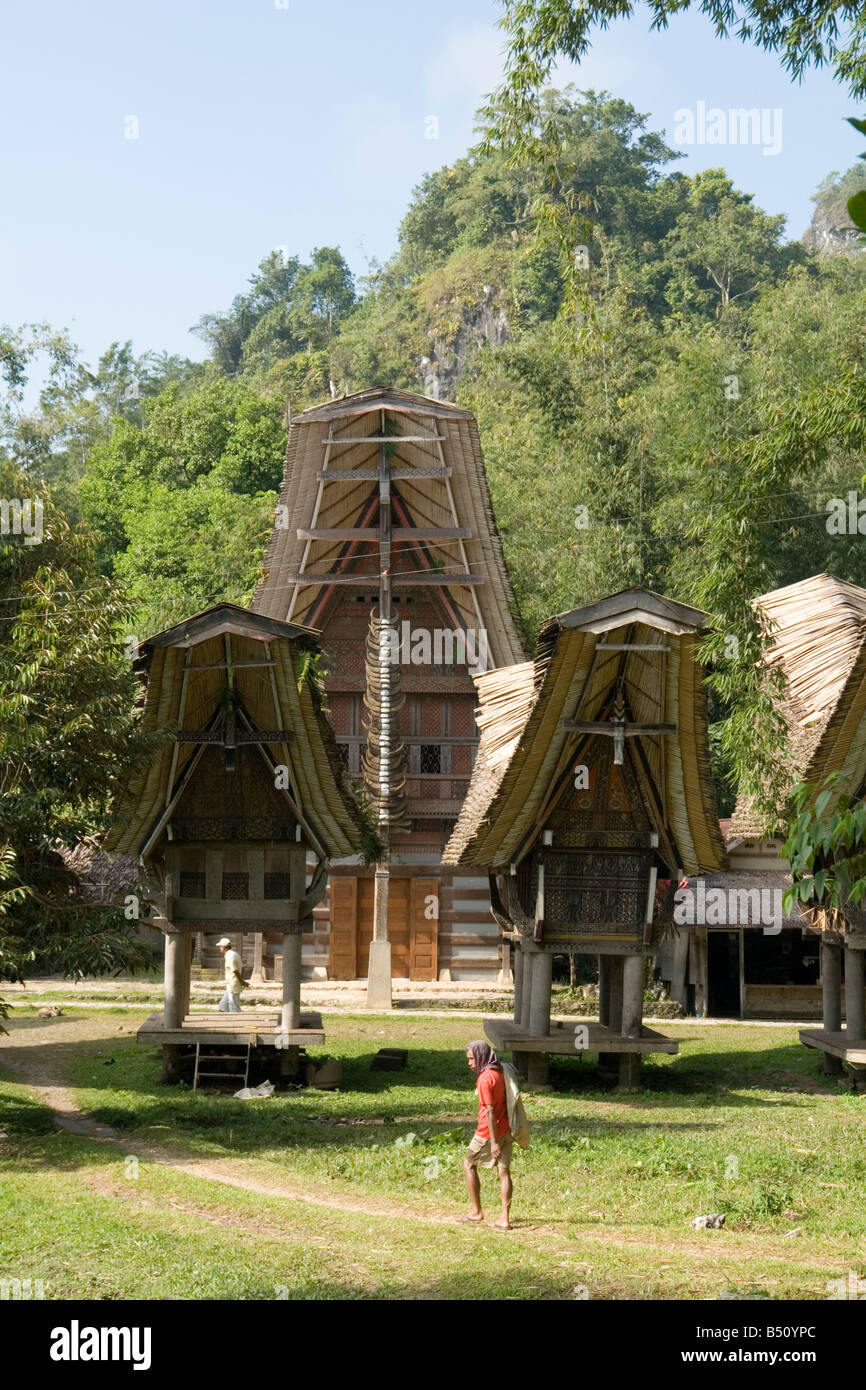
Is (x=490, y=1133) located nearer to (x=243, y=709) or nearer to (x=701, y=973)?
(x=243, y=709)

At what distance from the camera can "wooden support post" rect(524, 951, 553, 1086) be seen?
18594mm

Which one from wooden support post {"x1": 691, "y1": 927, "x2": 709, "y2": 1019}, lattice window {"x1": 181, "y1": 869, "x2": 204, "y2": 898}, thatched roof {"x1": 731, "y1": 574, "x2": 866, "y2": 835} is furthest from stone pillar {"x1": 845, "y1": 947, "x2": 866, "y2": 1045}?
lattice window {"x1": 181, "y1": 869, "x2": 204, "y2": 898}

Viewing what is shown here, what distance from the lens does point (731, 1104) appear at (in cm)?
1745

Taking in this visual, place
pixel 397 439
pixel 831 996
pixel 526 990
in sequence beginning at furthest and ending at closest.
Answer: pixel 397 439, pixel 831 996, pixel 526 990

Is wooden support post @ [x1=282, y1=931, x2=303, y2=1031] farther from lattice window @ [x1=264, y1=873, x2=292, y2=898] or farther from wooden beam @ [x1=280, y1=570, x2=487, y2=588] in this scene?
wooden beam @ [x1=280, y1=570, x2=487, y2=588]

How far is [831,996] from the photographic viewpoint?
66.9 ft

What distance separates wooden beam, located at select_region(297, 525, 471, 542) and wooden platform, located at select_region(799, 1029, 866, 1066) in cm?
1230

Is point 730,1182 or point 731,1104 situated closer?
point 730,1182

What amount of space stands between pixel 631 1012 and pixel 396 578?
1309cm

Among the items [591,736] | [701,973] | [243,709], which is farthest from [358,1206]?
[701,973]

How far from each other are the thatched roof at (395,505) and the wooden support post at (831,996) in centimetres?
1032

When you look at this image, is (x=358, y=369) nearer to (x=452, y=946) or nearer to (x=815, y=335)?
(x=815, y=335)

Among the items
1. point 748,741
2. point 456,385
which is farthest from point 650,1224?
point 456,385

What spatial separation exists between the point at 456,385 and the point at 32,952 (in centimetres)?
6647
